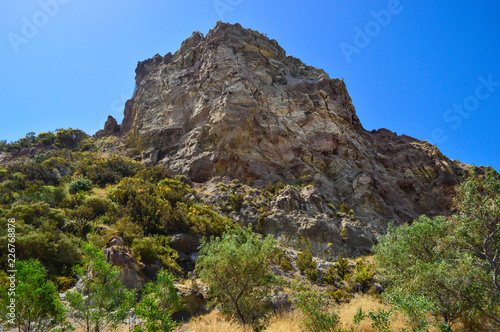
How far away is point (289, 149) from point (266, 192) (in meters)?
6.75

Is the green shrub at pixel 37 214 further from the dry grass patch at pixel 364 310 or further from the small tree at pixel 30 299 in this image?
the dry grass patch at pixel 364 310

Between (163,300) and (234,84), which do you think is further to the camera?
(234,84)

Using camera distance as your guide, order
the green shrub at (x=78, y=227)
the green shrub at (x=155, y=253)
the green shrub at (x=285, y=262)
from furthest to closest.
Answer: the green shrub at (x=285, y=262), the green shrub at (x=78, y=227), the green shrub at (x=155, y=253)

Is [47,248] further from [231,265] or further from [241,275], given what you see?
[241,275]

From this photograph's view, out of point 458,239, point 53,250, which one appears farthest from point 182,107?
point 458,239

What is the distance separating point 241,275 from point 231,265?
0.54m

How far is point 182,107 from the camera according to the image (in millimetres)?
33188

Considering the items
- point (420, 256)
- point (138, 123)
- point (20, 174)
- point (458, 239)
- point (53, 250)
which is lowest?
point (420, 256)

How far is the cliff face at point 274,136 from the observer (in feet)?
80.9

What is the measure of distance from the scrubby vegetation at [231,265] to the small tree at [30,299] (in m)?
0.02

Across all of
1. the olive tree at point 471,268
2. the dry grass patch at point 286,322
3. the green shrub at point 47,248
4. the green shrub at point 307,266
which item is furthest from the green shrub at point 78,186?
the olive tree at point 471,268

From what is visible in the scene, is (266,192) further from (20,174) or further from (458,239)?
(20,174)

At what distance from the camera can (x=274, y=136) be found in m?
27.3

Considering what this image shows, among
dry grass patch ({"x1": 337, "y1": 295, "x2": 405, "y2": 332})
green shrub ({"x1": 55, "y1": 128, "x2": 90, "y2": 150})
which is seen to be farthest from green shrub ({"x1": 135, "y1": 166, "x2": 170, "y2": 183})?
green shrub ({"x1": 55, "y1": 128, "x2": 90, "y2": 150})
